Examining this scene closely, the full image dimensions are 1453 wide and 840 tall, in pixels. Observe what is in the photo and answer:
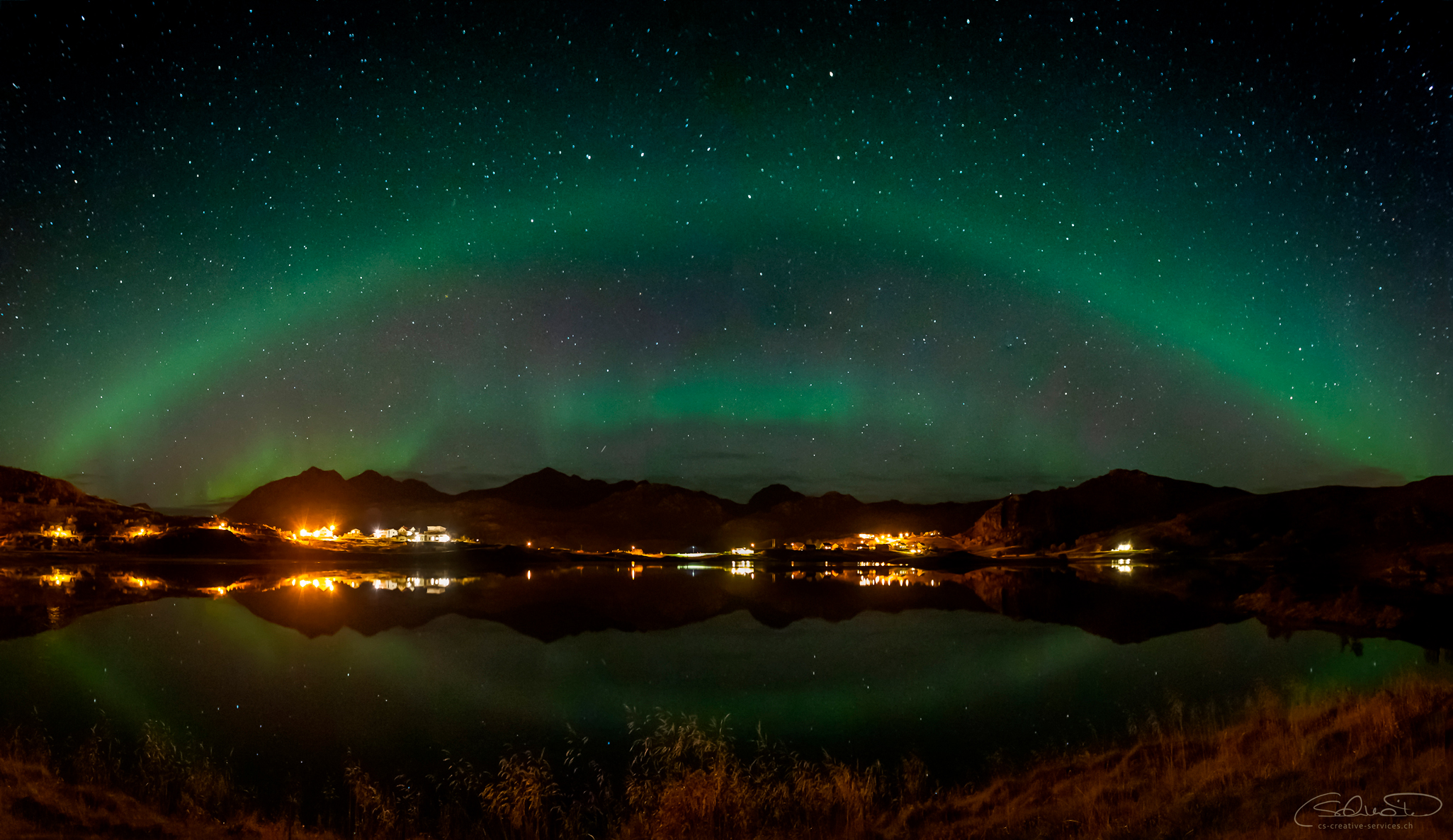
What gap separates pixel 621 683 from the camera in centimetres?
2547

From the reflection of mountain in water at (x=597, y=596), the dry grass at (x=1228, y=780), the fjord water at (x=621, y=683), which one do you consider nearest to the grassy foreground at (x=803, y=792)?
the dry grass at (x=1228, y=780)

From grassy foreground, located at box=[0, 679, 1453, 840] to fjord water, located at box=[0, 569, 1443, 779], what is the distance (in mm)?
1646

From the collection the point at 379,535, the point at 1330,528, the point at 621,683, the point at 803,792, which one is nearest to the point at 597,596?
the point at 621,683

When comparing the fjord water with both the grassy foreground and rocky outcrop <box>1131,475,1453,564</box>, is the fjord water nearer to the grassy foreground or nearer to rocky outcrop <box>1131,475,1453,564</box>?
the grassy foreground

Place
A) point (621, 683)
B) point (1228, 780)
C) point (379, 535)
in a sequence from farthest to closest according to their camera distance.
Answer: point (379, 535) → point (621, 683) → point (1228, 780)

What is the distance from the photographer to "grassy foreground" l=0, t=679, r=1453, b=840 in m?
9.95

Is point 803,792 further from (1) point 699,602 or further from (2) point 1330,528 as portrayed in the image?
(2) point 1330,528

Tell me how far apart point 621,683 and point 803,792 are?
1316 centimetres

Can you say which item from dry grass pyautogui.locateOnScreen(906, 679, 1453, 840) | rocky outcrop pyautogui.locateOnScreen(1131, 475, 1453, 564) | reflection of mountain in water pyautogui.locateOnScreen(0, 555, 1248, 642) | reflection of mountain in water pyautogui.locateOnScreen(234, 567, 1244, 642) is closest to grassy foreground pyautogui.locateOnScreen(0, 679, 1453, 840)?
dry grass pyautogui.locateOnScreen(906, 679, 1453, 840)

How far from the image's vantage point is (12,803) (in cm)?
1063

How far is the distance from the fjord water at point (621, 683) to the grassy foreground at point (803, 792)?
5.40ft

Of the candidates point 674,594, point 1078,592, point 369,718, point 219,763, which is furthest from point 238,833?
point 1078,592

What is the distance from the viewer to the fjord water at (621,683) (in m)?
18.1

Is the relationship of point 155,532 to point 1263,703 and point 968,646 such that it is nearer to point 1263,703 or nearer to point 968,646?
point 968,646
